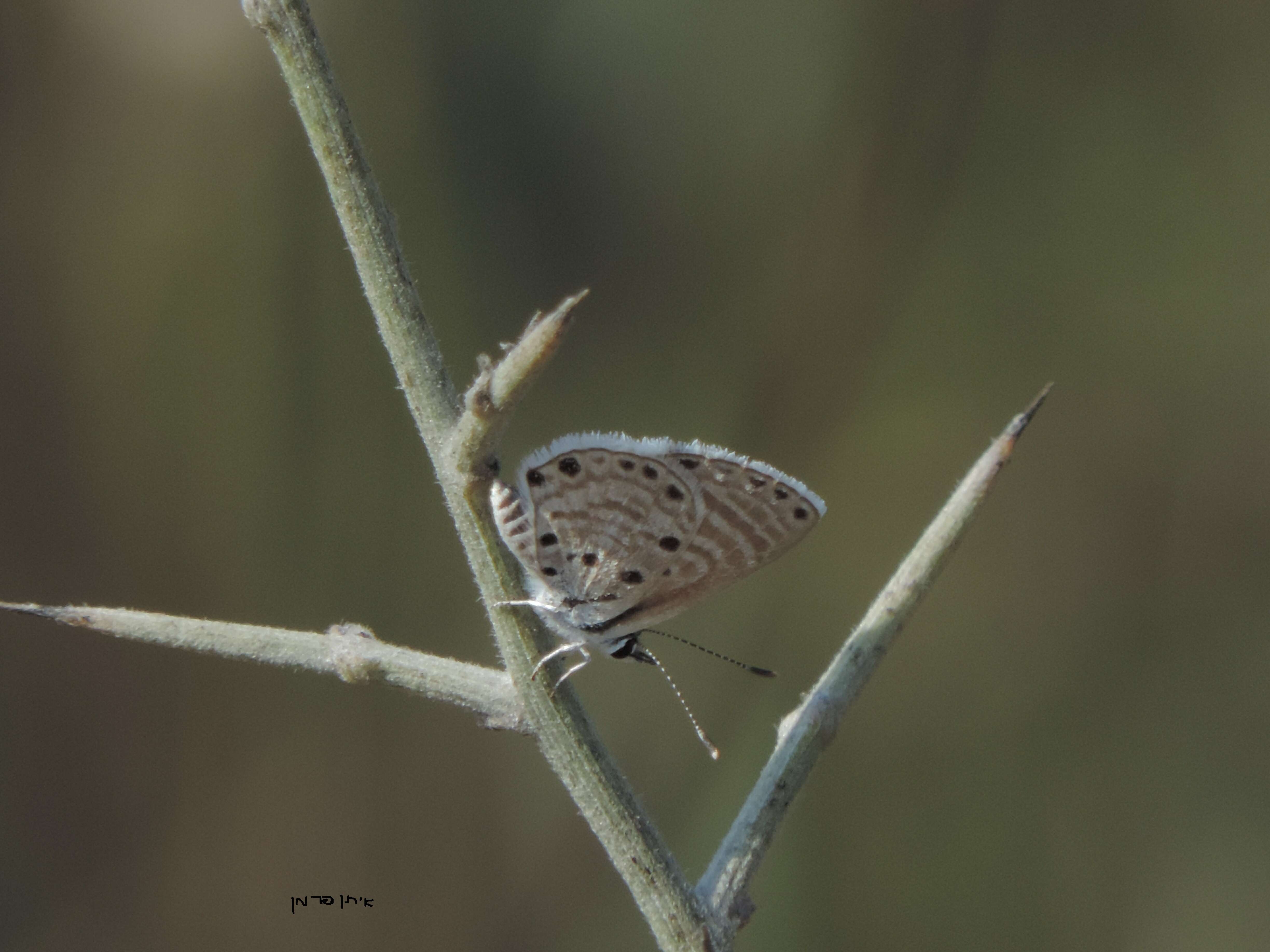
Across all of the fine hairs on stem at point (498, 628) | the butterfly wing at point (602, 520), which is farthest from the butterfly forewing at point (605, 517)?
the fine hairs on stem at point (498, 628)

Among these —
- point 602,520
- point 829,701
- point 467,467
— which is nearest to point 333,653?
point 467,467

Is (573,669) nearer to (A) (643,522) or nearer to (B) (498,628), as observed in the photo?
(B) (498,628)

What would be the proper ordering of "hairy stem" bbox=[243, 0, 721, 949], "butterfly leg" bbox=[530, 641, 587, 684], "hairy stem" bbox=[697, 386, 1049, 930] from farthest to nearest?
"hairy stem" bbox=[697, 386, 1049, 930] < "butterfly leg" bbox=[530, 641, 587, 684] < "hairy stem" bbox=[243, 0, 721, 949]

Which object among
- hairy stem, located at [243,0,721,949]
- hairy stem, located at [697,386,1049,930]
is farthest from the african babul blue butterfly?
hairy stem, located at [243,0,721,949]

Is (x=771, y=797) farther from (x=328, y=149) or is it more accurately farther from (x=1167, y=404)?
(x=1167, y=404)

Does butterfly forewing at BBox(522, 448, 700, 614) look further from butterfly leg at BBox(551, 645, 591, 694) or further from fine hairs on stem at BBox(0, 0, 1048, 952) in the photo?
fine hairs on stem at BBox(0, 0, 1048, 952)

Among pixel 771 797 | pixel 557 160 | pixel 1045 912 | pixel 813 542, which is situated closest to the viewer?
pixel 771 797

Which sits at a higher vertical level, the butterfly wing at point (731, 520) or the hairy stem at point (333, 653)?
the butterfly wing at point (731, 520)

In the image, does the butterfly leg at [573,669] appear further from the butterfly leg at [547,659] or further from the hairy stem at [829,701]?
the hairy stem at [829,701]

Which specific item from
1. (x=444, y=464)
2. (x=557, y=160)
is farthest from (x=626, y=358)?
(x=444, y=464)
